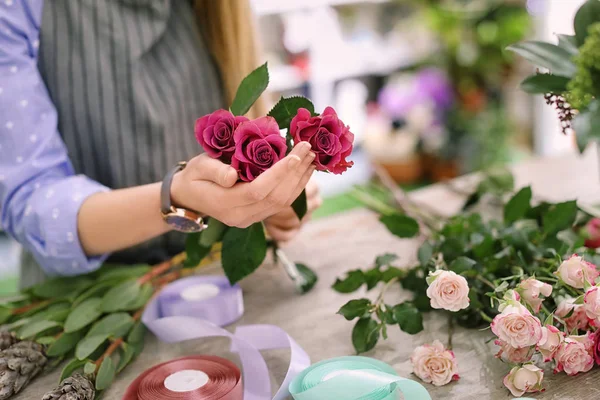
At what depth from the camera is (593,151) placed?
1.41 meters

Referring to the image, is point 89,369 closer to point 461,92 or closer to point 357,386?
point 357,386

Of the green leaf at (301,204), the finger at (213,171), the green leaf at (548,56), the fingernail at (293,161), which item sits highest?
the green leaf at (548,56)

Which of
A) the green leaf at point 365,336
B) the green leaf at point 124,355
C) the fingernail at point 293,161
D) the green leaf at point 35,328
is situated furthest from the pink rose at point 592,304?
the green leaf at point 35,328

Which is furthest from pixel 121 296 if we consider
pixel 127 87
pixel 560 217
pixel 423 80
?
pixel 423 80

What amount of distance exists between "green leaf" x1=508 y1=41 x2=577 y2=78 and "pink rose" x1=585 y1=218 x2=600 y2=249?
1.01ft

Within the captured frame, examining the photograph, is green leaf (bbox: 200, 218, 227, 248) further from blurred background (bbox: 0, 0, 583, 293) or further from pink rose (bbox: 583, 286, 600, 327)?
blurred background (bbox: 0, 0, 583, 293)

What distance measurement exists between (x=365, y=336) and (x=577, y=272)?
9.8 inches

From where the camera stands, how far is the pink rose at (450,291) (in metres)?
0.64

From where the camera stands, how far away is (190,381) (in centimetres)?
66

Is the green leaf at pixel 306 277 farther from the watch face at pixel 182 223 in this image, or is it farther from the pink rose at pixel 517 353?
the pink rose at pixel 517 353

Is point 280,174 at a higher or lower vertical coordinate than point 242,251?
higher

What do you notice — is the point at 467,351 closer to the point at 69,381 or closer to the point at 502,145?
the point at 69,381

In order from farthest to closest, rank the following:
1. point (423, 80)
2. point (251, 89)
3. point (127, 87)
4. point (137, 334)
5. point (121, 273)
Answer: point (423, 80) → point (127, 87) → point (121, 273) → point (137, 334) → point (251, 89)

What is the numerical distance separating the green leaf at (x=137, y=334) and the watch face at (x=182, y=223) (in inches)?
6.0
